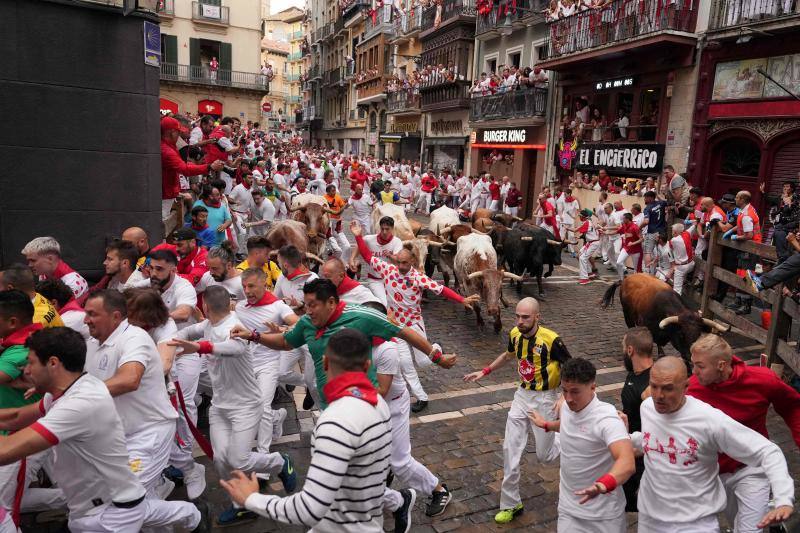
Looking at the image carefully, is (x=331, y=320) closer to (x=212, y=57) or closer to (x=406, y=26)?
(x=406, y=26)

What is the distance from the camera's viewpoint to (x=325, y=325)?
430 cm

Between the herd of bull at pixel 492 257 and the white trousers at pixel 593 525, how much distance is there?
3612mm

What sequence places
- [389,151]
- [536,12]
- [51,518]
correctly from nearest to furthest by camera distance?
1. [51,518]
2. [536,12]
3. [389,151]

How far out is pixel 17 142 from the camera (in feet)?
25.2

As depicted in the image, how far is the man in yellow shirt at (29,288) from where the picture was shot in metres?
4.67

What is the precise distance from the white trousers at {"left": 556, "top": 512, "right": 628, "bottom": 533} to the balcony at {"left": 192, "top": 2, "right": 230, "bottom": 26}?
4348cm

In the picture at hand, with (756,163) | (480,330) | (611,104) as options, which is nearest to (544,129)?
(611,104)

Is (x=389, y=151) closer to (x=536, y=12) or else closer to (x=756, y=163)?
(x=536, y=12)

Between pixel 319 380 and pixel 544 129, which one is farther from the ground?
pixel 544 129

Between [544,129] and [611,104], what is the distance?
3.89 m

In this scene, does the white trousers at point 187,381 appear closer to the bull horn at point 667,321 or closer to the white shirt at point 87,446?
the white shirt at point 87,446

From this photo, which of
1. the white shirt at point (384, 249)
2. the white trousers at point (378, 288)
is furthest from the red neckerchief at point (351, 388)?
the white shirt at point (384, 249)

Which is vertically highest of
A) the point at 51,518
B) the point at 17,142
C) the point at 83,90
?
the point at 83,90

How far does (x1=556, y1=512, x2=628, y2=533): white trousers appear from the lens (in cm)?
374
